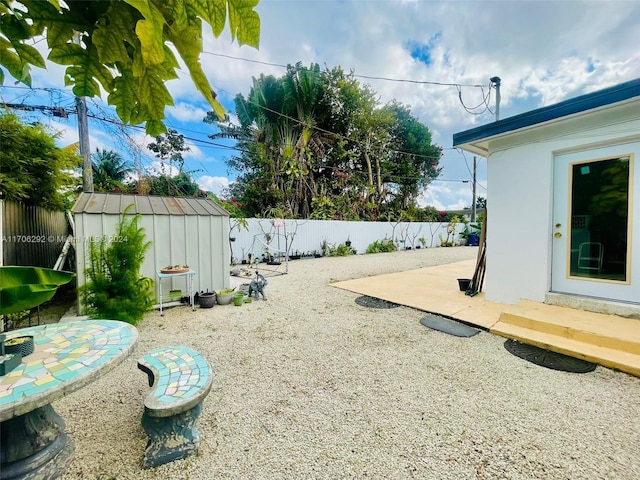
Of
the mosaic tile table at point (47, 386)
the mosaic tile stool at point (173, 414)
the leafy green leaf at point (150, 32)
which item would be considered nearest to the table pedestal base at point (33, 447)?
the mosaic tile table at point (47, 386)

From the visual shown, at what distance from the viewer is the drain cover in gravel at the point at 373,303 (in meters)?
4.20

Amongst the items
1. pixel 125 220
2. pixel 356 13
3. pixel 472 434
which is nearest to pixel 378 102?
pixel 356 13

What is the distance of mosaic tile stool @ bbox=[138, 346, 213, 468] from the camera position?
1350 mm

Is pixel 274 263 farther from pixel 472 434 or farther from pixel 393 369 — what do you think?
pixel 472 434

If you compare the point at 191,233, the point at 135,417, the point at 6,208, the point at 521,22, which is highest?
the point at 521,22

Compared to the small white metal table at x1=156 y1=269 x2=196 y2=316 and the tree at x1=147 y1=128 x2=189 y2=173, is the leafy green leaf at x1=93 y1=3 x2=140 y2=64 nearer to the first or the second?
the small white metal table at x1=156 y1=269 x2=196 y2=316

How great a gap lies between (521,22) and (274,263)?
7.94 metres

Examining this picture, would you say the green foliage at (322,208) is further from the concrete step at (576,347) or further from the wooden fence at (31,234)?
the concrete step at (576,347)

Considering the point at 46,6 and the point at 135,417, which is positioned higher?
the point at 46,6

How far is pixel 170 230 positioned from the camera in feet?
13.6

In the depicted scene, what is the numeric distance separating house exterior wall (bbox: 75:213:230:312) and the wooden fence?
34.2 inches

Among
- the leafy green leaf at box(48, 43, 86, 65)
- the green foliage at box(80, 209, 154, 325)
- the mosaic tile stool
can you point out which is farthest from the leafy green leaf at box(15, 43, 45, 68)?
the green foliage at box(80, 209, 154, 325)

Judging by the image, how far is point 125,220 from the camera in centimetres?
348

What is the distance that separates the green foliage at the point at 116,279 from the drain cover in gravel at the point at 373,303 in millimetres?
3159
